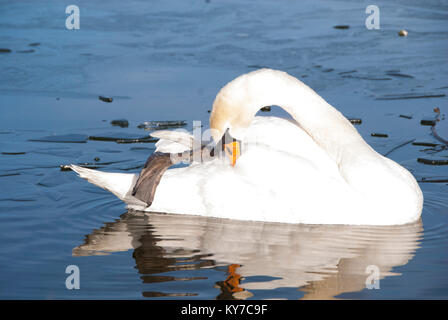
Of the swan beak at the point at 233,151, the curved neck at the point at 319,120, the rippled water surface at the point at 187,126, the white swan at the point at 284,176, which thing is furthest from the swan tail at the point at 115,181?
the curved neck at the point at 319,120

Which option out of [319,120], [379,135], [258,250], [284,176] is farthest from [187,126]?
[258,250]

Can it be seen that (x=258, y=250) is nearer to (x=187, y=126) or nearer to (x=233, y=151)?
(x=233, y=151)

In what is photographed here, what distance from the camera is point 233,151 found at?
6004 millimetres

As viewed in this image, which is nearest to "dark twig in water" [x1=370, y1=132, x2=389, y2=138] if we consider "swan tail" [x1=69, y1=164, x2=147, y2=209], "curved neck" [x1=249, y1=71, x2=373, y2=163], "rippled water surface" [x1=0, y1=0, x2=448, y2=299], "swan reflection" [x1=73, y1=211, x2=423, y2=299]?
"rippled water surface" [x1=0, y1=0, x2=448, y2=299]

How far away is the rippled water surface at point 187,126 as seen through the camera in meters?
4.85

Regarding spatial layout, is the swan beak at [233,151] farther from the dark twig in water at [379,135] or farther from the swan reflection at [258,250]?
the dark twig in water at [379,135]

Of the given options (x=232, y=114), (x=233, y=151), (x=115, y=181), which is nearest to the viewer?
(x=232, y=114)

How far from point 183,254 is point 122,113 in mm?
4009

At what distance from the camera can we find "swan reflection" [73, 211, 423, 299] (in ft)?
15.6

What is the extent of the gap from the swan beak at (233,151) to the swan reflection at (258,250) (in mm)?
478

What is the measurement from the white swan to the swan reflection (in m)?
0.12

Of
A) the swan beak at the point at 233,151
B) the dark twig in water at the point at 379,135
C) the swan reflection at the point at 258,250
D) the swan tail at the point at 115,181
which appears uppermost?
the dark twig in water at the point at 379,135

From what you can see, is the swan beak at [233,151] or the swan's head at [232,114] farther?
the swan beak at [233,151]

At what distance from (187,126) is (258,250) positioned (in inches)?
126
